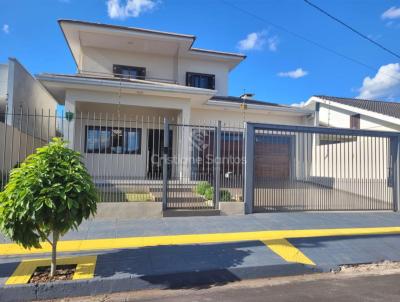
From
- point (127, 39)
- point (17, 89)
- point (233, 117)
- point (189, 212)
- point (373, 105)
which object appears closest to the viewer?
point (189, 212)

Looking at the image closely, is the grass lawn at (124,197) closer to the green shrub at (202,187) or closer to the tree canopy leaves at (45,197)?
the green shrub at (202,187)

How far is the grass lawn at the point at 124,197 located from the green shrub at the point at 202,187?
4.52 feet

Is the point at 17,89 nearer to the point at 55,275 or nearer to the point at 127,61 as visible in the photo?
the point at 127,61

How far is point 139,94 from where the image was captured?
1273 cm

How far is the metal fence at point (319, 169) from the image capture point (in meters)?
9.99

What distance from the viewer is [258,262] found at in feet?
18.5

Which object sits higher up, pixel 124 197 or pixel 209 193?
pixel 209 193

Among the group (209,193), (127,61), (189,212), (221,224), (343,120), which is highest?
(127,61)

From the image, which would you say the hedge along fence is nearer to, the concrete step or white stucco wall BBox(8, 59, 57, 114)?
the concrete step

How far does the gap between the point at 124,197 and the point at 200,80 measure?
9754 mm

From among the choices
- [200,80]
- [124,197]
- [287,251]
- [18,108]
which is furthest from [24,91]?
[287,251]

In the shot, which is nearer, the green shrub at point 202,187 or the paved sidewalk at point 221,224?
the paved sidewalk at point 221,224

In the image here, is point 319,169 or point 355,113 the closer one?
point 319,169

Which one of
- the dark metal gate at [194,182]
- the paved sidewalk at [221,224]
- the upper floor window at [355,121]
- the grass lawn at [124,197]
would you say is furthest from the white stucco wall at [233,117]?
the paved sidewalk at [221,224]
